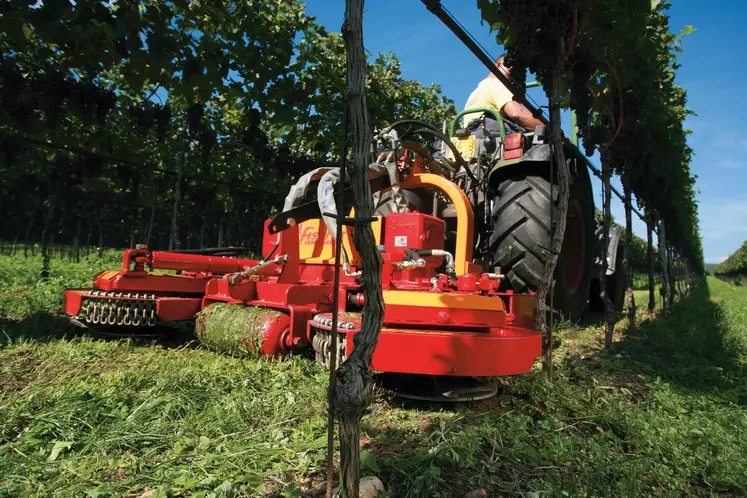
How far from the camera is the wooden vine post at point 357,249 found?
1.39 meters

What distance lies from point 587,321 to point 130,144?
6486 mm

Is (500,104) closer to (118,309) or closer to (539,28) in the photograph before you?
(539,28)

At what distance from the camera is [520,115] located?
16.6 feet

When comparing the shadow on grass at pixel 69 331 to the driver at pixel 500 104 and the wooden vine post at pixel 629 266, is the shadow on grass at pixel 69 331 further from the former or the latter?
the wooden vine post at pixel 629 266

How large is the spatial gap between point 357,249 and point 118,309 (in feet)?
11.0

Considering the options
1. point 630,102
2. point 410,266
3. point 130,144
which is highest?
point 630,102

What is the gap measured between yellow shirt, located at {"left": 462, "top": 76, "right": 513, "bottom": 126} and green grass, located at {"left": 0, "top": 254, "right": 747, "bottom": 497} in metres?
2.91

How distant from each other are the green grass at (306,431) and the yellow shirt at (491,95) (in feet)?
9.55

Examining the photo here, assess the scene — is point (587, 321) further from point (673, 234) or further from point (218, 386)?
point (673, 234)

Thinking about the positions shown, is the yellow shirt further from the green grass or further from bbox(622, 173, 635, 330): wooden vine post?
the green grass

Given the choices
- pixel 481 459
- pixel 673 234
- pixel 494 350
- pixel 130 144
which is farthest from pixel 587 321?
pixel 673 234

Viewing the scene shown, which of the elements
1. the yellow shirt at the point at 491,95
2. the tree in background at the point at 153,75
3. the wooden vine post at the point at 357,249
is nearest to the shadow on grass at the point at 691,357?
the yellow shirt at the point at 491,95

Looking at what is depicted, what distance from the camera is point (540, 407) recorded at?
9.16ft

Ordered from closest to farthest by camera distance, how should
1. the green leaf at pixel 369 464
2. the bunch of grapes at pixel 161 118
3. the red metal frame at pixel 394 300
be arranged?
the green leaf at pixel 369 464
the red metal frame at pixel 394 300
the bunch of grapes at pixel 161 118
